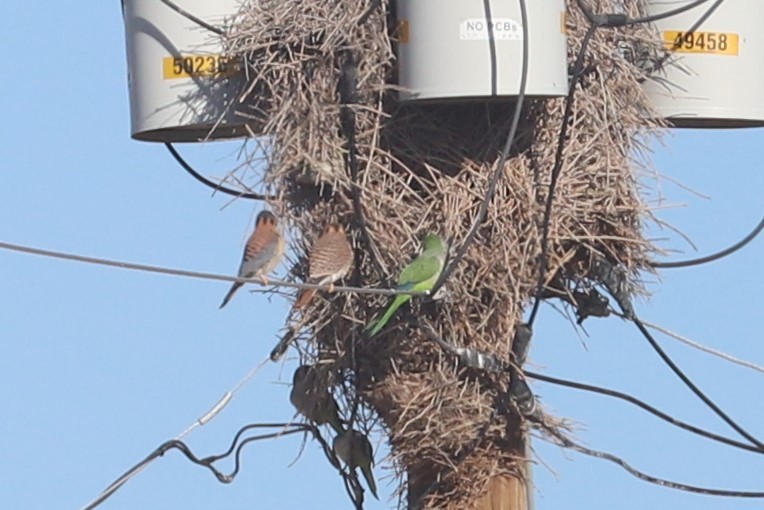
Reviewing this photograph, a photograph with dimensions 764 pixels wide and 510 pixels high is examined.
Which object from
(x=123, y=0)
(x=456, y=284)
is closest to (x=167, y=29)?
(x=123, y=0)

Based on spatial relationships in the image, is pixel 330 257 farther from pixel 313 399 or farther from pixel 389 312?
pixel 313 399

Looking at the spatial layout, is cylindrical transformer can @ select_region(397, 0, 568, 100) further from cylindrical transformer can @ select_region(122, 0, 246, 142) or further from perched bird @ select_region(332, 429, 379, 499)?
perched bird @ select_region(332, 429, 379, 499)

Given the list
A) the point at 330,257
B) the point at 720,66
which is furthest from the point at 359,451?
the point at 720,66

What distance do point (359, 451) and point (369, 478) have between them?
0.09m

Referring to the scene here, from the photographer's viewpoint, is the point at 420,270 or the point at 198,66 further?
the point at 198,66

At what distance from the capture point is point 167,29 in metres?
7.02

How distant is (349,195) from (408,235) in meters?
0.22

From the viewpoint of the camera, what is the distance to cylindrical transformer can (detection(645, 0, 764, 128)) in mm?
7152

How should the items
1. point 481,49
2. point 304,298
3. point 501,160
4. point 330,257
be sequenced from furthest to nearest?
point 304,298, point 330,257, point 501,160, point 481,49

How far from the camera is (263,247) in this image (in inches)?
272

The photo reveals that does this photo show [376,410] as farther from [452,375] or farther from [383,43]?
[383,43]

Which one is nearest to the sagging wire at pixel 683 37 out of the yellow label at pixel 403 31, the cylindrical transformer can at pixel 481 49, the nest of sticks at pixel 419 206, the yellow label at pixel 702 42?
the yellow label at pixel 702 42

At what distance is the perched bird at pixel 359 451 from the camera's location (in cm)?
698

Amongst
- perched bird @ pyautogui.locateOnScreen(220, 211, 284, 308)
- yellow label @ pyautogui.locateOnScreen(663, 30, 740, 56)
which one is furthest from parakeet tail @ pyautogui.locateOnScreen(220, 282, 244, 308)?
yellow label @ pyautogui.locateOnScreen(663, 30, 740, 56)
